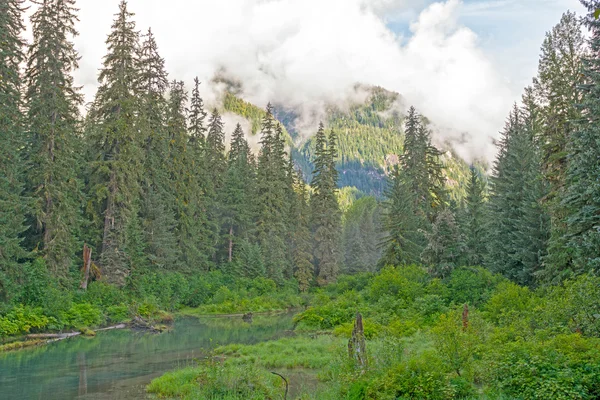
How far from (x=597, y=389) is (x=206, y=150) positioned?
183 ft

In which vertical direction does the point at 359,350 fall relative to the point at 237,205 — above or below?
below

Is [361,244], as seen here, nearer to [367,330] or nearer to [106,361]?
[367,330]

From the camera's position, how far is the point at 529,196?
1260 inches

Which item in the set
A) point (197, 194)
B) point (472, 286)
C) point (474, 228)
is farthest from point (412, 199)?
point (197, 194)

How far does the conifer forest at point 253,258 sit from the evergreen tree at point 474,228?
258 millimetres

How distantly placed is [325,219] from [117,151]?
1127 inches

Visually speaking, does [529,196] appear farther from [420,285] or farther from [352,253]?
[352,253]

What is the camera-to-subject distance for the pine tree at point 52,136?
32406mm

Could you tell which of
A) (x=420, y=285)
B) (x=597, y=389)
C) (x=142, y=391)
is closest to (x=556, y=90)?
(x=420, y=285)

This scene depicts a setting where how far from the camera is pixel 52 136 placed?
1302 inches

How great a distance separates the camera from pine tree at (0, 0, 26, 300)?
26.2 m

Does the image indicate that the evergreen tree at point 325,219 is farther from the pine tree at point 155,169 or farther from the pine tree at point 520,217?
the pine tree at point 520,217

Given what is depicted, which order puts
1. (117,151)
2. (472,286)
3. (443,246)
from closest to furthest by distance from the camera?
(472,286) < (443,246) < (117,151)

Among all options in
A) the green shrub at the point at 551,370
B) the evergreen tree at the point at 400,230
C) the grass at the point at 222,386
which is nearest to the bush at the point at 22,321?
the grass at the point at 222,386
